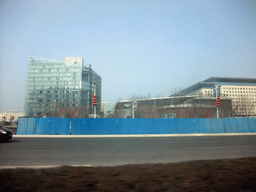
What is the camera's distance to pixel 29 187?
3.82 meters

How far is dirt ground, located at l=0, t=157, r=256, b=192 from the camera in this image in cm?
389

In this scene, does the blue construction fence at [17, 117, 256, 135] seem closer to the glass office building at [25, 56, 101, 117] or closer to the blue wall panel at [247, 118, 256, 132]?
the blue wall panel at [247, 118, 256, 132]

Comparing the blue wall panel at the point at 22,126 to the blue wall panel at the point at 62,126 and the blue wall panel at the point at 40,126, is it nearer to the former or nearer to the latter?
the blue wall panel at the point at 40,126

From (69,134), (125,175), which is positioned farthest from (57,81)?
(125,175)

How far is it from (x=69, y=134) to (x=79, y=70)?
7427cm

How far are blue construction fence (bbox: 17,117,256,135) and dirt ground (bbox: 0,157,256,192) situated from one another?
68.1ft

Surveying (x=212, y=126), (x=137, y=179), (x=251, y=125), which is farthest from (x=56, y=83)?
(x=137, y=179)

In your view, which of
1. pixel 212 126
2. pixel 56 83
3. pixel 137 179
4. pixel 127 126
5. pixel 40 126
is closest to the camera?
pixel 137 179

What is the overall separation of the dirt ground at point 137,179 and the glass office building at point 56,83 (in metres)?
84.2

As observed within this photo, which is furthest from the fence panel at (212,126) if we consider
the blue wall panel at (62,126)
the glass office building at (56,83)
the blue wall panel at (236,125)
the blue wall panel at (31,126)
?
the glass office building at (56,83)

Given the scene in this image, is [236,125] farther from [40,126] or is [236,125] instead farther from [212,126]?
[40,126]

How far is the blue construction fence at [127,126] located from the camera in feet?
81.5

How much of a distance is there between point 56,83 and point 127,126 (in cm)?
7601

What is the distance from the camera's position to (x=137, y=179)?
441 cm
